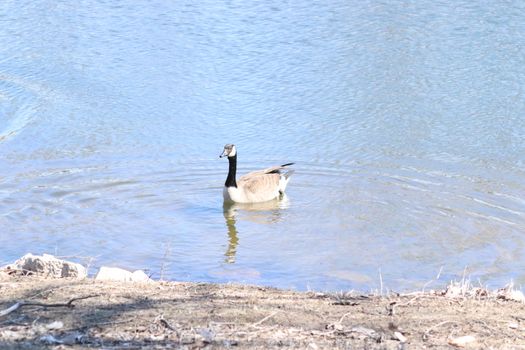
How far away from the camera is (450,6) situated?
16312 mm

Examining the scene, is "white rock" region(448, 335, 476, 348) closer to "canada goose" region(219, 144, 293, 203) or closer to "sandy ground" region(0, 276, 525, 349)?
"sandy ground" region(0, 276, 525, 349)

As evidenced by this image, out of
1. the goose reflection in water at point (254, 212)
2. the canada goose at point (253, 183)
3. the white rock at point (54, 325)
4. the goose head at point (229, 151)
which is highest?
the goose head at point (229, 151)

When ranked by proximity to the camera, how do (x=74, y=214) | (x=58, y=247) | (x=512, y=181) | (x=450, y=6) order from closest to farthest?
1. (x=58, y=247)
2. (x=74, y=214)
3. (x=512, y=181)
4. (x=450, y=6)

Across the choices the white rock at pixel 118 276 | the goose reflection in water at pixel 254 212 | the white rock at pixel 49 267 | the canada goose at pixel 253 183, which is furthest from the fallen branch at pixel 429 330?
the canada goose at pixel 253 183

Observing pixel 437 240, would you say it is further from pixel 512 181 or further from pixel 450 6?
pixel 450 6

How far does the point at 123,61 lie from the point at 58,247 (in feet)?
20.1

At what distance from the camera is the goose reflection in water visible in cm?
1049

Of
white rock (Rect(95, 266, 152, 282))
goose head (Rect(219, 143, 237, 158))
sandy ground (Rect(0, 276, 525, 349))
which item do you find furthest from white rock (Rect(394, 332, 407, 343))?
goose head (Rect(219, 143, 237, 158))

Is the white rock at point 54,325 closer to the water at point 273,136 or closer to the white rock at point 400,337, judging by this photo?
the white rock at point 400,337

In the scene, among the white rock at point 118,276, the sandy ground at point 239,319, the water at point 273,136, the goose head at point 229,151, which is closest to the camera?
the sandy ground at point 239,319

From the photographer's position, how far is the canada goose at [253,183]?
1102cm

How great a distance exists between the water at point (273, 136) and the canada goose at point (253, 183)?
17cm

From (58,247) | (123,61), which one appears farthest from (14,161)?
(123,61)

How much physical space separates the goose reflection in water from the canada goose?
0.07m
